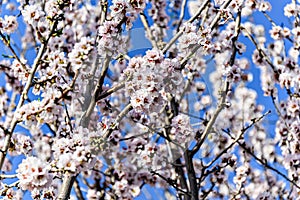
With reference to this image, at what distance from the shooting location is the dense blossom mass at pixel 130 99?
2537 millimetres

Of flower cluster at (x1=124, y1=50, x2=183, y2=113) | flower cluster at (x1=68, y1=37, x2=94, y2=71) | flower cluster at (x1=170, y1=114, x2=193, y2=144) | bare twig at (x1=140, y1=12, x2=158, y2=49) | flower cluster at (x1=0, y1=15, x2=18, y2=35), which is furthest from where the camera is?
bare twig at (x1=140, y1=12, x2=158, y2=49)

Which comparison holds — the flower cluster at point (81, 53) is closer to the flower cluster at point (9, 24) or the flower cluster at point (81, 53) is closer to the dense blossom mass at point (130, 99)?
the dense blossom mass at point (130, 99)

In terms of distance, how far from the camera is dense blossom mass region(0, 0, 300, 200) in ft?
8.32

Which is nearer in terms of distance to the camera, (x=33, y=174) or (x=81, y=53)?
(x=33, y=174)

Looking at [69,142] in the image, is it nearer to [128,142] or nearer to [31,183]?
[31,183]

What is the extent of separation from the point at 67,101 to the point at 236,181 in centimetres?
240

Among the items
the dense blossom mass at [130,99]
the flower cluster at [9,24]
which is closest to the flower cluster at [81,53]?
the dense blossom mass at [130,99]

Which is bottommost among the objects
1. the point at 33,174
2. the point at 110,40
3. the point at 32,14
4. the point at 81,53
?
the point at 33,174

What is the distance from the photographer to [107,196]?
4.47 metres

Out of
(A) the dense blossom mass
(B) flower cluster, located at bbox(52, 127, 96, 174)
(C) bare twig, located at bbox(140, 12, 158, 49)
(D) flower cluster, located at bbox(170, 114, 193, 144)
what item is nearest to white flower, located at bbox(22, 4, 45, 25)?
(A) the dense blossom mass

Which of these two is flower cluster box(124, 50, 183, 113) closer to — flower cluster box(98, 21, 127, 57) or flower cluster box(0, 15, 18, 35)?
flower cluster box(98, 21, 127, 57)

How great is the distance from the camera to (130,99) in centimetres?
276

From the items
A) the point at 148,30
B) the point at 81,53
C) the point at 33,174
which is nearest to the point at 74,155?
the point at 33,174

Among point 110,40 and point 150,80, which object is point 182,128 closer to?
point 150,80
